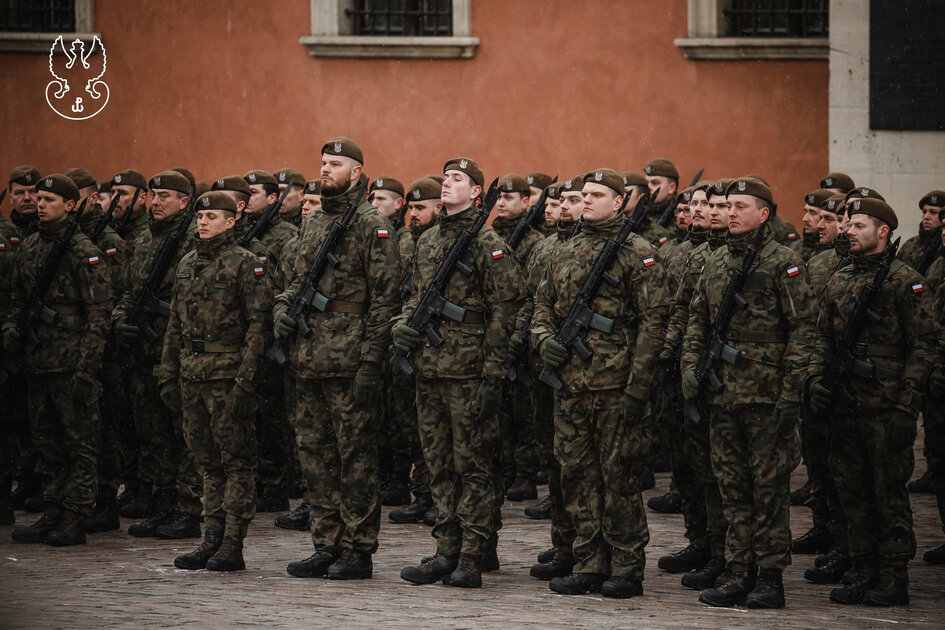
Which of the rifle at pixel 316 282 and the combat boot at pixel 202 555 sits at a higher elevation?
the rifle at pixel 316 282

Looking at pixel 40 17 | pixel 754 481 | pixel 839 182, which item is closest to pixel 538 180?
pixel 839 182

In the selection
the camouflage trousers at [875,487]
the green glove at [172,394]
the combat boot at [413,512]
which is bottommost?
the combat boot at [413,512]

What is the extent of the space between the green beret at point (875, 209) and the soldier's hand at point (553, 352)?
1824mm

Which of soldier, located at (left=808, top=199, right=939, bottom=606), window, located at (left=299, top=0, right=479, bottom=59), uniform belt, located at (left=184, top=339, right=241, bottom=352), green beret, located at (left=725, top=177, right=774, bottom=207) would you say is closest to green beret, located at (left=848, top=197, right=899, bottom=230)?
soldier, located at (left=808, top=199, right=939, bottom=606)

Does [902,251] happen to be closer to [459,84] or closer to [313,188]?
[313,188]

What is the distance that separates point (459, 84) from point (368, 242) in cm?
874

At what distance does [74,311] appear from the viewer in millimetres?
9758

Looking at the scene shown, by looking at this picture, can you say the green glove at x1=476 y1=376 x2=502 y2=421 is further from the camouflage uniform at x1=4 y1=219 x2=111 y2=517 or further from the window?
the window

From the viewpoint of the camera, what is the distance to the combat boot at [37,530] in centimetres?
966

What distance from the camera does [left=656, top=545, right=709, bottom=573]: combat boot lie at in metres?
8.62

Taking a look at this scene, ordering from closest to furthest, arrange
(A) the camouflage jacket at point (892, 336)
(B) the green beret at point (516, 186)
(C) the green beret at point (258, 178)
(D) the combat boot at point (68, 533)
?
1. (A) the camouflage jacket at point (892, 336)
2. (D) the combat boot at point (68, 533)
3. (C) the green beret at point (258, 178)
4. (B) the green beret at point (516, 186)

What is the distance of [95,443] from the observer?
9.78 m

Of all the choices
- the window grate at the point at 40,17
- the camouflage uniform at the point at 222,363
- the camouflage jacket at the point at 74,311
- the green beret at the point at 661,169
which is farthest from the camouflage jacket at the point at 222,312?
the window grate at the point at 40,17

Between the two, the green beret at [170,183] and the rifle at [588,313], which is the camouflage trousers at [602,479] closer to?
the rifle at [588,313]
